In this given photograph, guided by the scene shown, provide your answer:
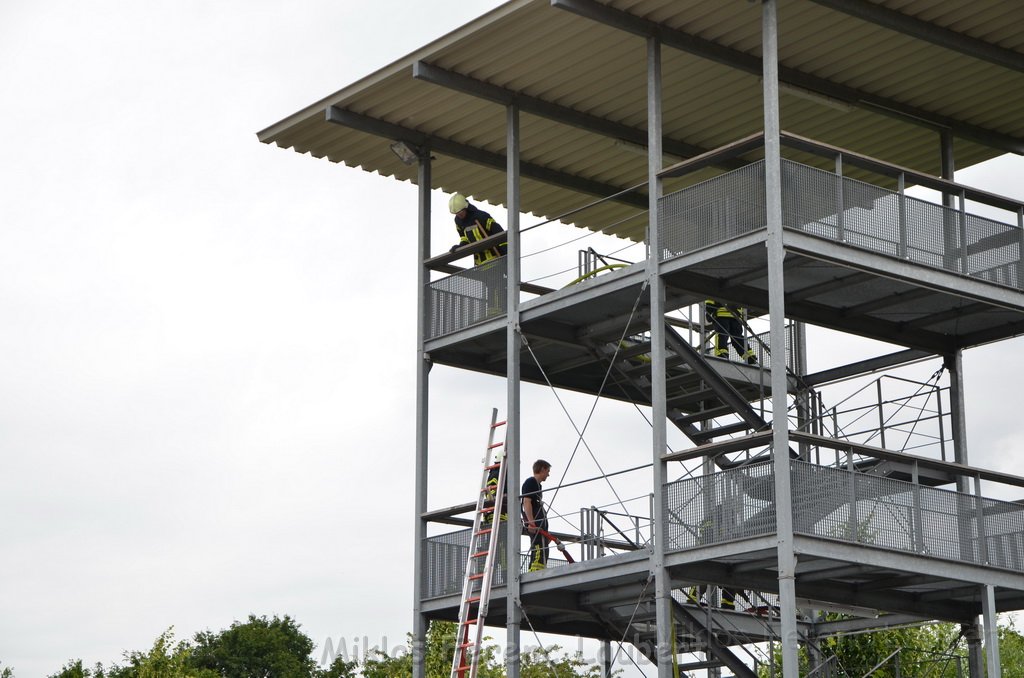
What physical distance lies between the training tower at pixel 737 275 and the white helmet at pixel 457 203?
371mm

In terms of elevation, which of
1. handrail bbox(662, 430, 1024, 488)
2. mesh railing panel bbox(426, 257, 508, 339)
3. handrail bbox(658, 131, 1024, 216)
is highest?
handrail bbox(658, 131, 1024, 216)

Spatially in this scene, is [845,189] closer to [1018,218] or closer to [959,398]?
[1018,218]

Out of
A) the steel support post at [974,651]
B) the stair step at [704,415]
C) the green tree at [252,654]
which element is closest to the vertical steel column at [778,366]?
the steel support post at [974,651]

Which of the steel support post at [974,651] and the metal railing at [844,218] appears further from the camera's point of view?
the steel support post at [974,651]

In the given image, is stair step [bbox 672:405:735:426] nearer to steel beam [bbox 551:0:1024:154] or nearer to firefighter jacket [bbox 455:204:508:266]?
firefighter jacket [bbox 455:204:508:266]

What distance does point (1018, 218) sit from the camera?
23797 mm

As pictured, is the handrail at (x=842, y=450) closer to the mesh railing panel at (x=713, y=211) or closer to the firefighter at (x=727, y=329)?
the mesh railing panel at (x=713, y=211)

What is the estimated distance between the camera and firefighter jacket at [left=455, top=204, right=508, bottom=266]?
2528cm

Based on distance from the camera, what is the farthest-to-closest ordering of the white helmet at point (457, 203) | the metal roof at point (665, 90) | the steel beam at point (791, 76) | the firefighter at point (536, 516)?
the white helmet at point (457, 203) < the firefighter at point (536, 516) < the metal roof at point (665, 90) < the steel beam at point (791, 76)

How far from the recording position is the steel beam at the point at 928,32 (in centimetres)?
2170

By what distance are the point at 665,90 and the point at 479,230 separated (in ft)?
11.1

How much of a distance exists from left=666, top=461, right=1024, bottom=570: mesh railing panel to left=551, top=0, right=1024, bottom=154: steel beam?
578cm

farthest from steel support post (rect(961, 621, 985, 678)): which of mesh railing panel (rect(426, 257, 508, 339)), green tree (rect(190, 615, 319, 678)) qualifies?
green tree (rect(190, 615, 319, 678))

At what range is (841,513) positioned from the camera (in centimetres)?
2002
